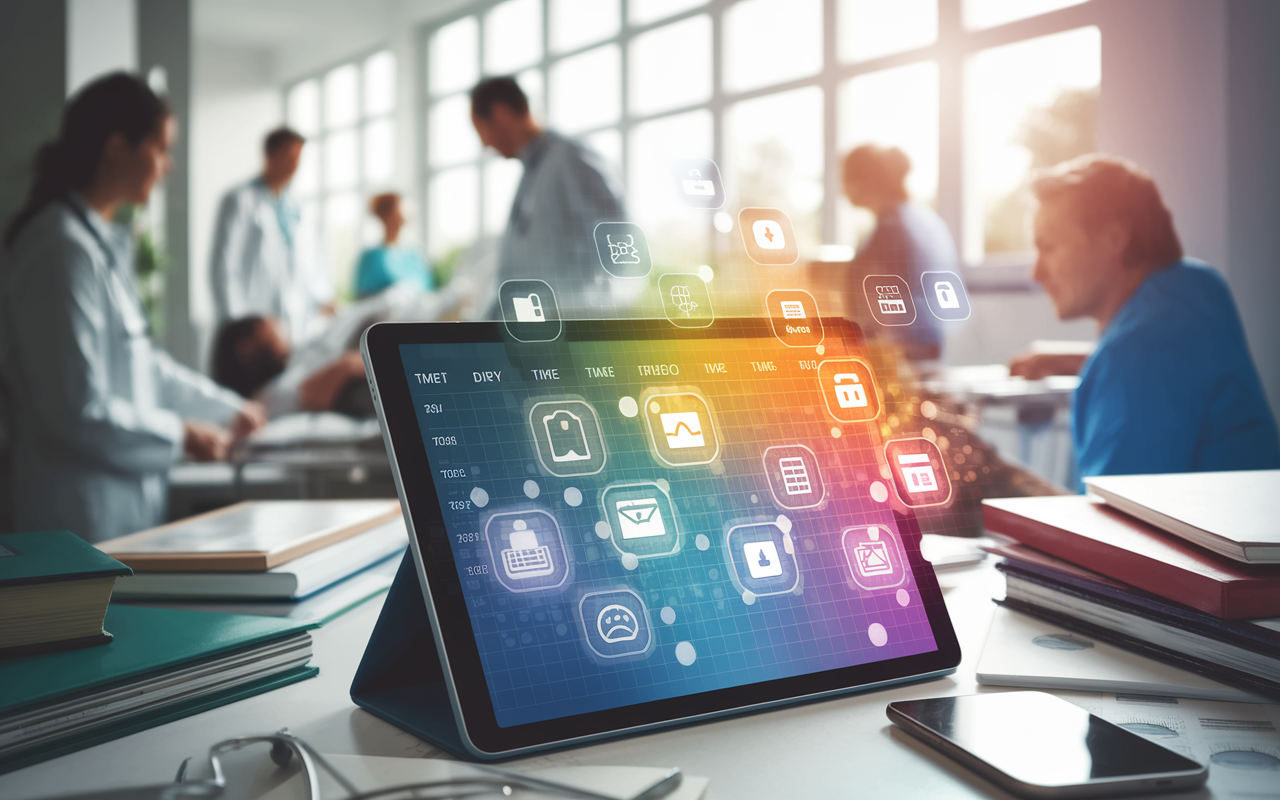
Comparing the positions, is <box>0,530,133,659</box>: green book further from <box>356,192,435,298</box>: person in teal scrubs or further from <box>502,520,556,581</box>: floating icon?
<box>356,192,435,298</box>: person in teal scrubs

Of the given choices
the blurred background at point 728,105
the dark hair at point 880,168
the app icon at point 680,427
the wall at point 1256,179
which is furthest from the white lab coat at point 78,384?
the wall at point 1256,179

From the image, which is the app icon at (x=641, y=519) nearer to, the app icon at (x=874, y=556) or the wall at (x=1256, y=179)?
the app icon at (x=874, y=556)

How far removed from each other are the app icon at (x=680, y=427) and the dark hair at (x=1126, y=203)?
114cm

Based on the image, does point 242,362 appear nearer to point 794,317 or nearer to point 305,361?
point 305,361

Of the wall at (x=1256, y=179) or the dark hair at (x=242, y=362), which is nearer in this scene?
the wall at (x=1256, y=179)

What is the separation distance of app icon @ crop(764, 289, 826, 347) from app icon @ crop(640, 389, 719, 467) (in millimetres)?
81

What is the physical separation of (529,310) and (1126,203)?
130 centimetres

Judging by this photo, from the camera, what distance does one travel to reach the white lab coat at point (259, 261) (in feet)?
16.4

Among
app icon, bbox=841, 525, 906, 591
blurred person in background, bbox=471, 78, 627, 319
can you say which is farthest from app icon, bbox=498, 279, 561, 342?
blurred person in background, bbox=471, 78, 627, 319

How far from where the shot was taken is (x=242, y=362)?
3.26m

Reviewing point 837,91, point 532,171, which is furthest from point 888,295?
point 837,91

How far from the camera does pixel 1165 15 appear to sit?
326cm

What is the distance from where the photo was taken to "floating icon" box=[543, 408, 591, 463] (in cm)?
45

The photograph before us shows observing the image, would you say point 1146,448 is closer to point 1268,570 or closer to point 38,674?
point 1268,570
